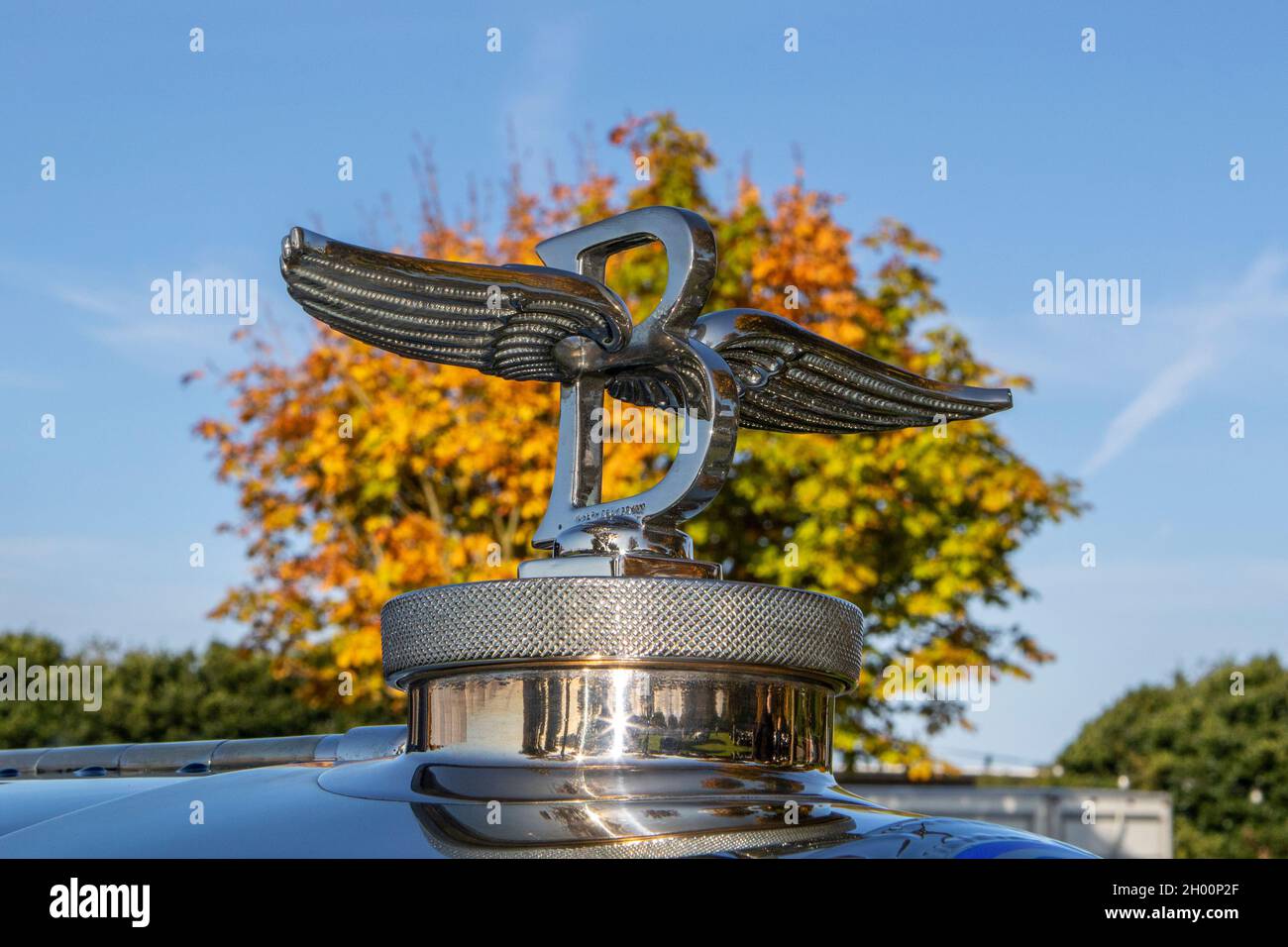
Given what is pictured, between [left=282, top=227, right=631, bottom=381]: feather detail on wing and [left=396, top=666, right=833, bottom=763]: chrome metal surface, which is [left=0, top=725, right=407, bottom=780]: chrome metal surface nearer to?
[left=396, top=666, right=833, bottom=763]: chrome metal surface

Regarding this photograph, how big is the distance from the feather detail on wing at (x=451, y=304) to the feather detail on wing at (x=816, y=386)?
0.46 feet

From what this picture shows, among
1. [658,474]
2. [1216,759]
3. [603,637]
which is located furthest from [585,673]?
[1216,759]

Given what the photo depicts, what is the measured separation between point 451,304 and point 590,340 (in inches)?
5.6

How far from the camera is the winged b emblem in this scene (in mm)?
1307

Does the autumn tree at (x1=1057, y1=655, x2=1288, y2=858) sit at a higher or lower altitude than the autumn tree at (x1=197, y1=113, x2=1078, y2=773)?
lower

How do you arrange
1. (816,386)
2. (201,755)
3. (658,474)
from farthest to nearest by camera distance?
(658,474) < (201,755) < (816,386)

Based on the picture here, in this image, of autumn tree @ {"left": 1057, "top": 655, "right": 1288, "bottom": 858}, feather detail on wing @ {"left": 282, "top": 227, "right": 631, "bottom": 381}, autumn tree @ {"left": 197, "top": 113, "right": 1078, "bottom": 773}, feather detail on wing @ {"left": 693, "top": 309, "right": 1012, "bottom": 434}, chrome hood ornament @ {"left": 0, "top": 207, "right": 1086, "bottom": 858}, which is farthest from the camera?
autumn tree @ {"left": 1057, "top": 655, "right": 1288, "bottom": 858}

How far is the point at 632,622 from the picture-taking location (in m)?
1.21

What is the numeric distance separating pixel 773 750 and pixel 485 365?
0.51 m

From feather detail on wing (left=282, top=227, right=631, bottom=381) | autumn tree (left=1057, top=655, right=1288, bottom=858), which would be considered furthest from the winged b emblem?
autumn tree (left=1057, top=655, right=1288, bottom=858)

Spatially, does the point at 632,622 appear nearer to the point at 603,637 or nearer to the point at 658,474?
the point at 603,637

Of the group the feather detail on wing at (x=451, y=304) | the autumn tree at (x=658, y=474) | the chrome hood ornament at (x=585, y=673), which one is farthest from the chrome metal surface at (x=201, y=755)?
the autumn tree at (x=658, y=474)

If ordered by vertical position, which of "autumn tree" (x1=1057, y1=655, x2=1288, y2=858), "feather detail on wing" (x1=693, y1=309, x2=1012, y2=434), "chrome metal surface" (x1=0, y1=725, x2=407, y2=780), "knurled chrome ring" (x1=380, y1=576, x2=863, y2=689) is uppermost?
"feather detail on wing" (x1=693, y1=309, x2=1012, y2=434)
